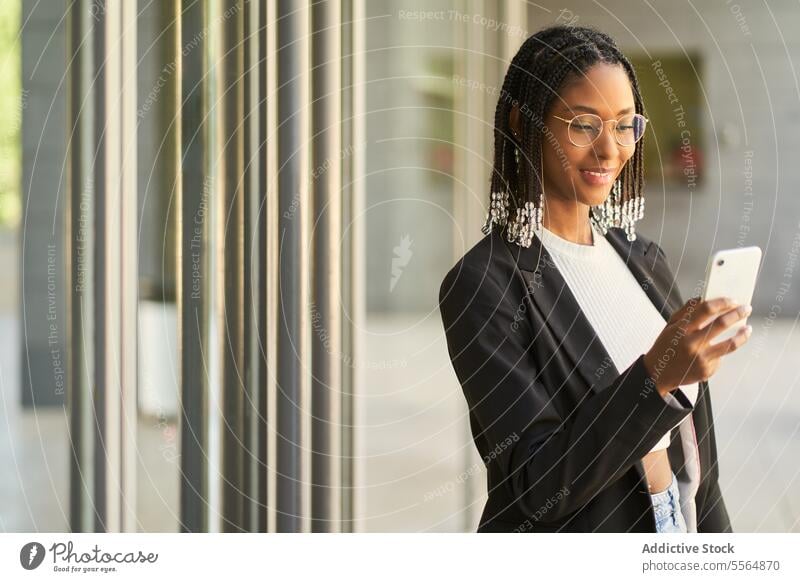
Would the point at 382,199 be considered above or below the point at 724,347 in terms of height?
above

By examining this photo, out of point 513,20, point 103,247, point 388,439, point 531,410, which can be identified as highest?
point 513,20

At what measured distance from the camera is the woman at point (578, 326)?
19.8 inches

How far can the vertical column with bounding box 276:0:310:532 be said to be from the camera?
69 cm

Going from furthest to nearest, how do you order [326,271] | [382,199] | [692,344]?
[382,199] < [326,271] < [692,344]

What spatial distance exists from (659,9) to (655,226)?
0.18 meters

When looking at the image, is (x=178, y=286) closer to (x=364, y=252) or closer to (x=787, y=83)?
(x=364, y=252)

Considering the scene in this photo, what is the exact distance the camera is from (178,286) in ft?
Answer: 2.25

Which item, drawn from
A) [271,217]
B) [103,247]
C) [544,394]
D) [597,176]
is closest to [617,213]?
[597,176]

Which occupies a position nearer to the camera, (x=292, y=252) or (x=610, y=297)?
(x=610, y=297)

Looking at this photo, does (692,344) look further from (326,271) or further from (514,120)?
(326,271)

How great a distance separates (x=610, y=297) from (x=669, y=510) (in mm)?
156

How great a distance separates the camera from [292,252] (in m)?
0.70
